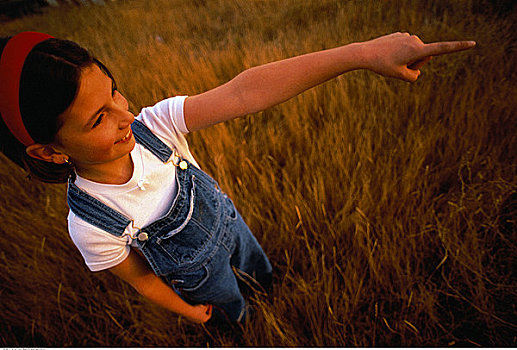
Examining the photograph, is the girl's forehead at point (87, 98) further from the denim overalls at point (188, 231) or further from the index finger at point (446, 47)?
the index finger at point (446, 47)

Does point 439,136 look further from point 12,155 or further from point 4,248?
point 4,248

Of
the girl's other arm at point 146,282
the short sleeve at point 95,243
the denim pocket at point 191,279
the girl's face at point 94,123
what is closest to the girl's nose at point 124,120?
the girl's face at point 94,123

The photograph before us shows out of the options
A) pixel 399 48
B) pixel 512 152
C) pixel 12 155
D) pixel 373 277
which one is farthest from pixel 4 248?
pixel 512 152

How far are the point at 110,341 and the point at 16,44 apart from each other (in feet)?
3.61

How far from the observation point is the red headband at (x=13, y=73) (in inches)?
17.5

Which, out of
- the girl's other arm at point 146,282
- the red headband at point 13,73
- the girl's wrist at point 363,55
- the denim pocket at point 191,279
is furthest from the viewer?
the denim pocket at point 191,279

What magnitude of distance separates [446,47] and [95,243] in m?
0.76

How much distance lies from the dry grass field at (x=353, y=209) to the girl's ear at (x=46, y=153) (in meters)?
0.72

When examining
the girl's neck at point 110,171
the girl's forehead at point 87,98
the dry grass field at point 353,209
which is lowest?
the dry grass field at point 353,209

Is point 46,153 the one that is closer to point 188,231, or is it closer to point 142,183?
point 142,183

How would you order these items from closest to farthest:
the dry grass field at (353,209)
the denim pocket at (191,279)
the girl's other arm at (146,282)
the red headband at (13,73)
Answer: the red headband at (13,73) → the girl's other arm at (146,282) → the denim pocket at (191,279) → the dry grass field at (353,209)

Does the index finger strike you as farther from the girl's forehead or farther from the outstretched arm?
the girl's forehead

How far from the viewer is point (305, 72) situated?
592 millimetres

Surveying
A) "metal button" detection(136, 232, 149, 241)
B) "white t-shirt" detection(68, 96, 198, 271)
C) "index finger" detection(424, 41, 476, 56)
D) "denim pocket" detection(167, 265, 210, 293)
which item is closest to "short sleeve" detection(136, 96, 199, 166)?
"white t-shirt" detection(68, 96, 198, 271)
